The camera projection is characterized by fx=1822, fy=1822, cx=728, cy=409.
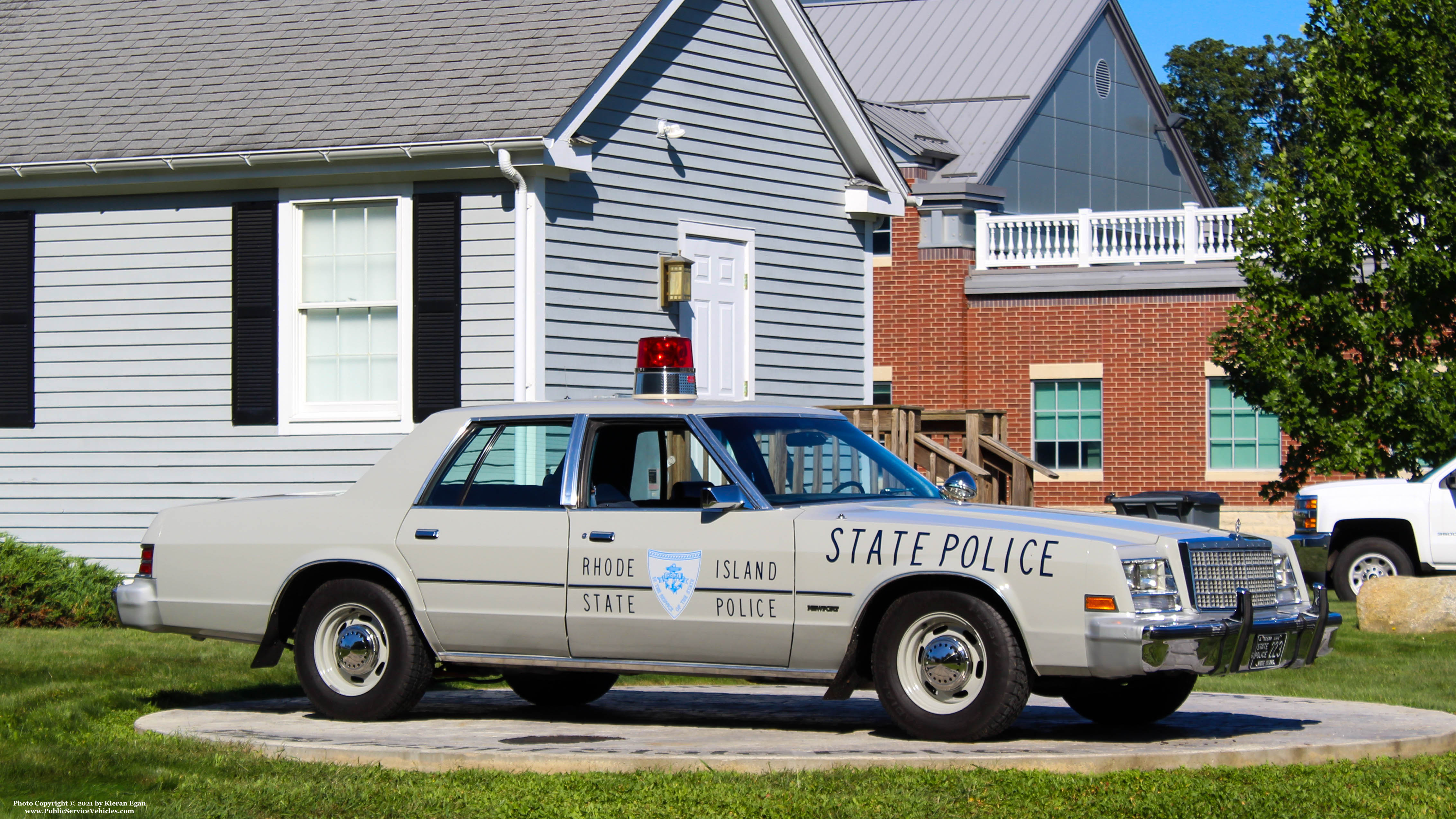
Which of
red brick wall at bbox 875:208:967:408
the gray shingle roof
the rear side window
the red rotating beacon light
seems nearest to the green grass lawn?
the rear side window

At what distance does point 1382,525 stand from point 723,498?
39.5ft

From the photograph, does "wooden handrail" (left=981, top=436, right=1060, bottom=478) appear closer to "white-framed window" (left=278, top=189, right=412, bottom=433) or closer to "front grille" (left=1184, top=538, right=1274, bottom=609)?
"white-framed window" (left=278, top=189, right=412, bottom=433)

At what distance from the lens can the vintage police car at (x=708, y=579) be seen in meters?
7.43

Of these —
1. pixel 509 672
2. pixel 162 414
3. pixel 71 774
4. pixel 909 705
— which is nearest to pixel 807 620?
pixel 909 705

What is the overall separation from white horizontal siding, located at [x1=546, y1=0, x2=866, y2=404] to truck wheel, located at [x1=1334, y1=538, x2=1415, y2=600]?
5.21 metres

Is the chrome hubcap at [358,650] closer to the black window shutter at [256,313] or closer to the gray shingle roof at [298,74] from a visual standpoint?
the gray shingle roof at [298,74]

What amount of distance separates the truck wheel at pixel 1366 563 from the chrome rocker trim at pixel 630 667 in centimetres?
1155

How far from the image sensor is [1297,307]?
19.0 m

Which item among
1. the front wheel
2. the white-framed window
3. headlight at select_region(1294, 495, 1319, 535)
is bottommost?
the front wheel

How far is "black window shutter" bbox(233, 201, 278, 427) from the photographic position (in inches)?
575

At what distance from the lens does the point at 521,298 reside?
45.5 feet

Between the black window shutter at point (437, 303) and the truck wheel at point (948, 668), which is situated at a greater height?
the black window shutter at point (437, 303)

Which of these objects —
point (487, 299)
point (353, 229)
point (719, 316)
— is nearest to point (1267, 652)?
point (487, 299)

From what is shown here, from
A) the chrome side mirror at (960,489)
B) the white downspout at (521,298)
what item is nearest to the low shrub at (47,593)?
the white downspout at (521,298)
